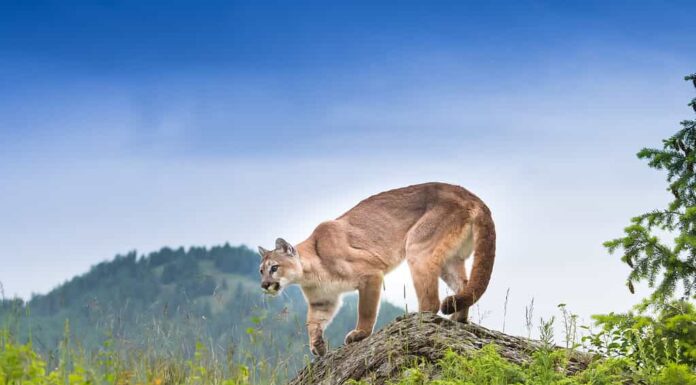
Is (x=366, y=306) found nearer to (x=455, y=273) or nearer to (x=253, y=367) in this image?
(x=455, y=273)

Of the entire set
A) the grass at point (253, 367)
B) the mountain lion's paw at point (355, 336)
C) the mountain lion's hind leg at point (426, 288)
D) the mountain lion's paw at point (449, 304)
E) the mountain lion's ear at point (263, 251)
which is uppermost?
the mountain lion's ear at point (263, 251)

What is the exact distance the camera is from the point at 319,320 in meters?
10.4

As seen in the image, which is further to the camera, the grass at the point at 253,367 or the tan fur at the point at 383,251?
the tan fur at the point at 383,251

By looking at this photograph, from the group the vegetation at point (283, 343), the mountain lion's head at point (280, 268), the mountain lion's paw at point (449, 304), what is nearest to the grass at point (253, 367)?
the vegetation at point (283, 343)

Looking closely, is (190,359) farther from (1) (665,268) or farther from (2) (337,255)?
(1) (665,268)

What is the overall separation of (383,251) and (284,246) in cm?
128

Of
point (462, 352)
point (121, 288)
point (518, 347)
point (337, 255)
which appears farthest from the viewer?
point (121, 288)

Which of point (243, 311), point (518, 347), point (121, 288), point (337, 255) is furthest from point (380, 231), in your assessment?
point (121, 288)

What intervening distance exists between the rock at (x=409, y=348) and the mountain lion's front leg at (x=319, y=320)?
1.06 metres

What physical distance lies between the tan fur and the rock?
2.72 ft

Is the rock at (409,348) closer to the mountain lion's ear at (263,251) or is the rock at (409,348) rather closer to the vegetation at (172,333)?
the vegetation at (172,333)

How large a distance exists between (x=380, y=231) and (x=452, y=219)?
1.23 m

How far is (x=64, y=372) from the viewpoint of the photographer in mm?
7379

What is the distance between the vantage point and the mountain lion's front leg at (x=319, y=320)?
9.71m
